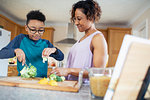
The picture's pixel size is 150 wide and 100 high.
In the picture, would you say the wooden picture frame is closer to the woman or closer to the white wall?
the woman

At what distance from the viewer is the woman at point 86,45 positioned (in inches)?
35.2

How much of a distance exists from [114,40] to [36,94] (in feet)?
13.6

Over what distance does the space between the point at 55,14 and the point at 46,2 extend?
2.64 ft

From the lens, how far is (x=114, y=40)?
4.48 m

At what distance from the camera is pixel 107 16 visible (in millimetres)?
4102

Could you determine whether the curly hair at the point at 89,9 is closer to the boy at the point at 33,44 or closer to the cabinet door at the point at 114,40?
the boy at the point at 33,44

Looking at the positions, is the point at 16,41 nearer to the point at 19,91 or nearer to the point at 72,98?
the point at 19,91

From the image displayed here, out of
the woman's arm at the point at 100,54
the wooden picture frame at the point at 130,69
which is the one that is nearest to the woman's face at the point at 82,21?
the woman's arm at the point at 100,54

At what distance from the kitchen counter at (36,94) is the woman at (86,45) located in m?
0.30

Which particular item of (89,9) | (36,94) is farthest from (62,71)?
(89,9)

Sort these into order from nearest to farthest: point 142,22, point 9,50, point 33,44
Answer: point 9,50, point 33,44, point 142,22

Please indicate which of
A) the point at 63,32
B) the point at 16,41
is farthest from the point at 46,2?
the point at 16,41

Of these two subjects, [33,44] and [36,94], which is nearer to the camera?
[36,94]

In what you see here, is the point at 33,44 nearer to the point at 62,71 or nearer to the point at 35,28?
the point at 35,28
